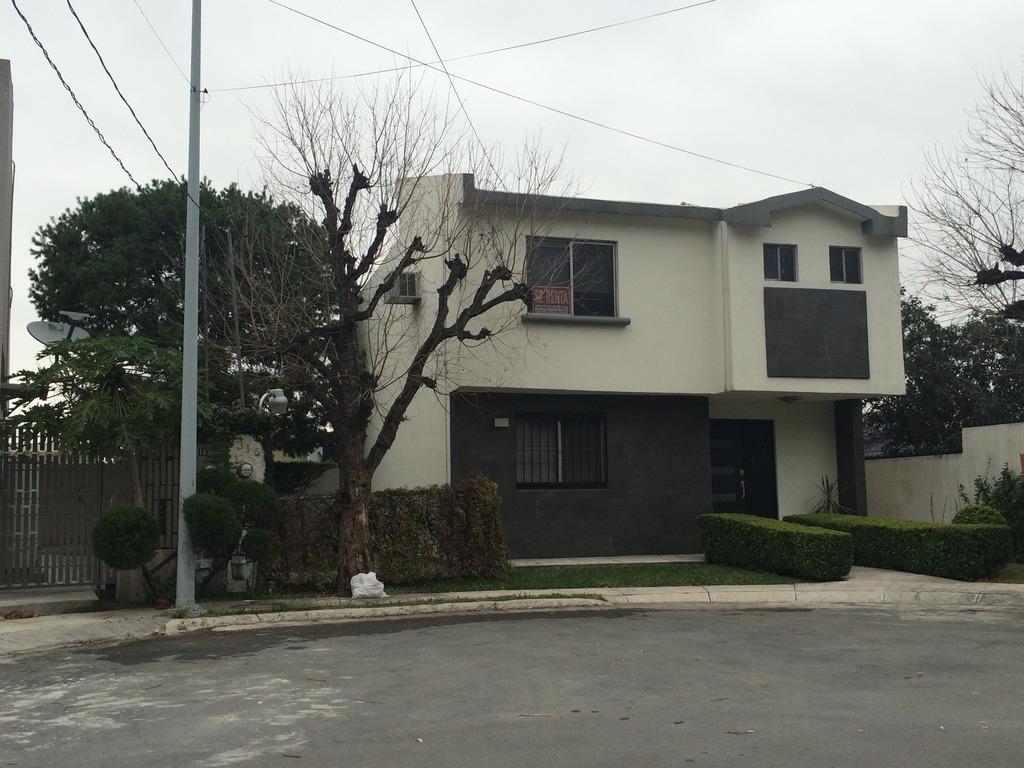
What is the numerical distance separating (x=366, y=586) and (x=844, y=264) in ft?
37.5

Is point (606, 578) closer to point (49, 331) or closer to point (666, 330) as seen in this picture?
point (666, 330)

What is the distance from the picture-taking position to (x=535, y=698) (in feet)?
25.4

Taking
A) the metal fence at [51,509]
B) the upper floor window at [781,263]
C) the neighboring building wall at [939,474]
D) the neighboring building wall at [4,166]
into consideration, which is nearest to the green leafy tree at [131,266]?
the neighboring building wall at [4,166]

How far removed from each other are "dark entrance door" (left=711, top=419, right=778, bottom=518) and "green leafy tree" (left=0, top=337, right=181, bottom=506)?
38.6ft

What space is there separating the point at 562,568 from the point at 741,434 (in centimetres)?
620

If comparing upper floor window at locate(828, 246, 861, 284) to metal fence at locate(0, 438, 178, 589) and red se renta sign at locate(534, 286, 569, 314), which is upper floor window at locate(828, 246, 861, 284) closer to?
red se renta sign at locate(534, 286, 569, 314)

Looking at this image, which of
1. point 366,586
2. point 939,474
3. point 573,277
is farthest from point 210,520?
point 939,474

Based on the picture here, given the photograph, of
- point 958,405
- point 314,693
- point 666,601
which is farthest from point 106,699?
point 958,405

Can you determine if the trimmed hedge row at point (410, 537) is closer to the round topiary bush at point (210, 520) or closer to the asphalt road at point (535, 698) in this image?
the round topiary bush at point (210, 520)

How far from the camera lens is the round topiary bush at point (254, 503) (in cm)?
1399

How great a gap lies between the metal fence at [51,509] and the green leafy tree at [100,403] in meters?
0.52

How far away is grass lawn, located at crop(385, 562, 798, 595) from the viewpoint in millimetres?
15320

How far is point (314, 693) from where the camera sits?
800 cm

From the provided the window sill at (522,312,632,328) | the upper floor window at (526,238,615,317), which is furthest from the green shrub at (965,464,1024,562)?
the upper floor window at (526,238,615,317)
